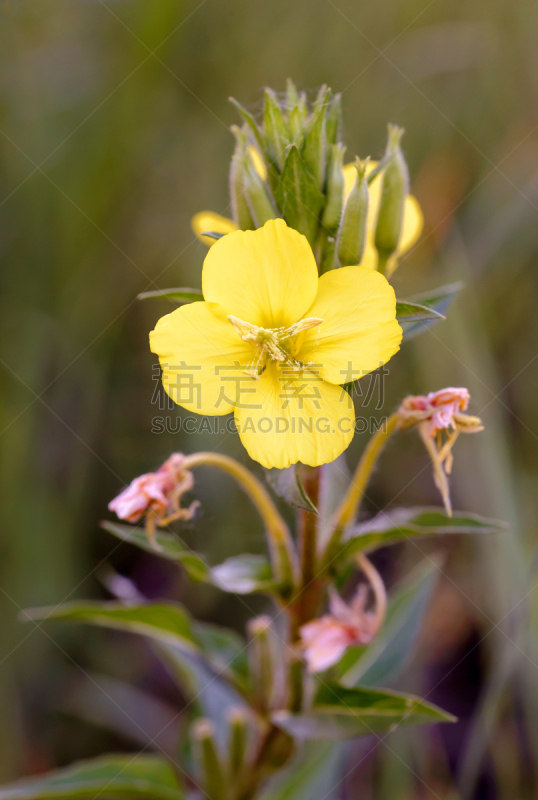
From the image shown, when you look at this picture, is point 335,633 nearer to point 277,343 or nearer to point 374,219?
point 277,343

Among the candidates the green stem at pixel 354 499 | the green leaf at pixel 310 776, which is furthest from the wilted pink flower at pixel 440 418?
the green leaf at pixel 310 776

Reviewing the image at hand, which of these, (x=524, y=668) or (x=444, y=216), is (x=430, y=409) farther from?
(x=444, y=216)

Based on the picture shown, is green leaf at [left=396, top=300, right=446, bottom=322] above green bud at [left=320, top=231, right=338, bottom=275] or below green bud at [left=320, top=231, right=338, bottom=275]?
below

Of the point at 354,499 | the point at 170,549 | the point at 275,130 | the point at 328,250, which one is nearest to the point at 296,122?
the point at 275,130

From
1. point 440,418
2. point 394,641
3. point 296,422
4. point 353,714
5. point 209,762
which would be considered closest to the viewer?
point 296,422

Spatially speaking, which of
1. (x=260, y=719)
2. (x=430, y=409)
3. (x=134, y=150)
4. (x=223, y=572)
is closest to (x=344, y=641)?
(x=223, y=572)

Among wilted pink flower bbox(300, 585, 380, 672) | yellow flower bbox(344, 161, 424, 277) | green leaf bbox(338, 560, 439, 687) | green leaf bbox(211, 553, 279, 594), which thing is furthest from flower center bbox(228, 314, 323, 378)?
green leaf bbox(338, 560, 439, 687)

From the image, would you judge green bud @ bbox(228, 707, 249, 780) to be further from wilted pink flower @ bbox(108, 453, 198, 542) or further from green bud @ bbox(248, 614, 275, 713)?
wilted pink flower @ bbox(108, 453, 198, 542)
